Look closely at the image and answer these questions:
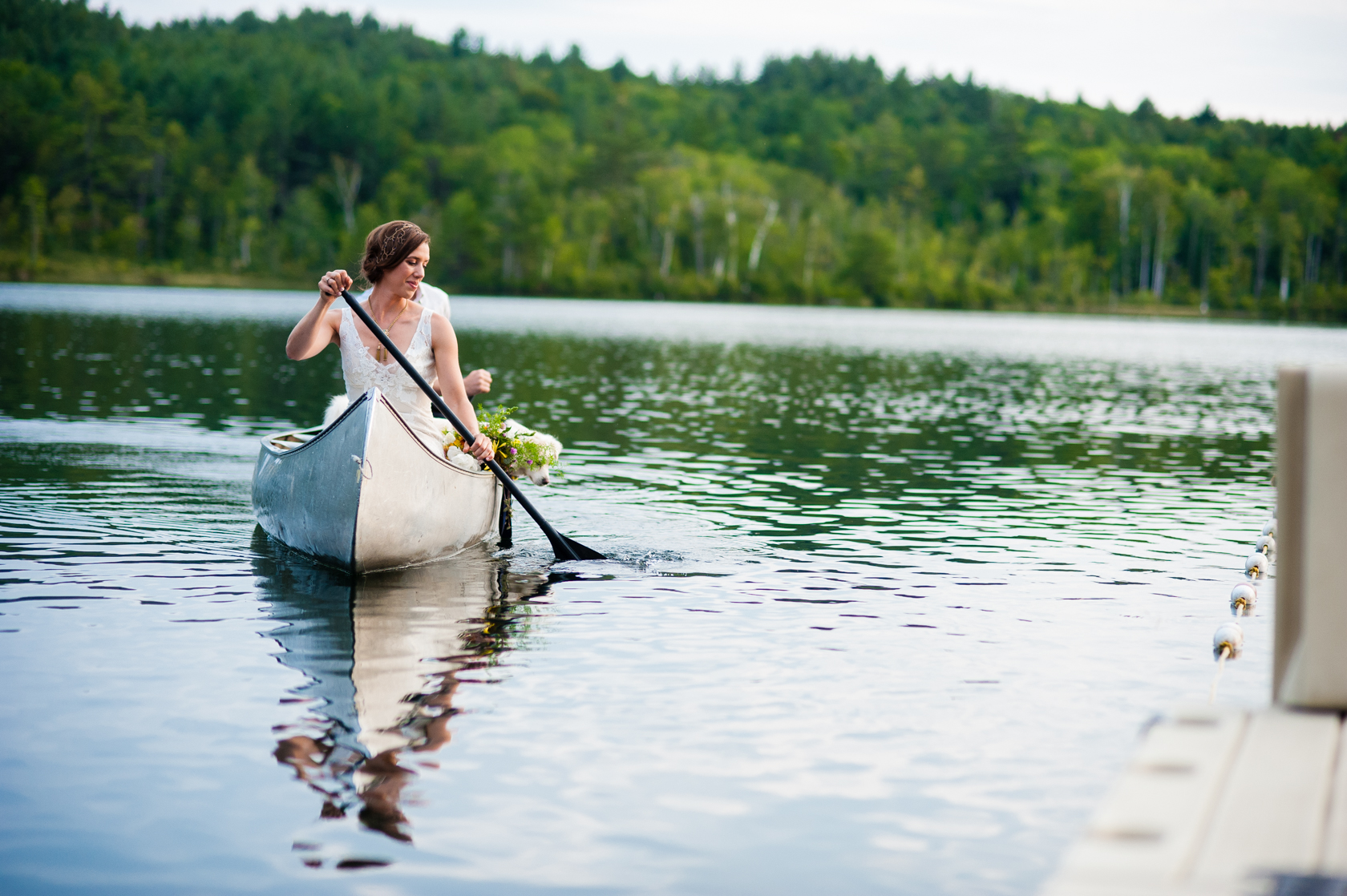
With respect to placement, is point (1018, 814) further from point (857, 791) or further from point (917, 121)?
point (917, 121)

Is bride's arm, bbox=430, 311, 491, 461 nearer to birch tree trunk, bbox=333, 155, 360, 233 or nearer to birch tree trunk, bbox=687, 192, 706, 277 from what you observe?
birch tree trunk, bbox=687, 192, 706, 277

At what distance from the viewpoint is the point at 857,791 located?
19.8 ft

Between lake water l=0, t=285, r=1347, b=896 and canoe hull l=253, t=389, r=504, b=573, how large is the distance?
0.86 feet

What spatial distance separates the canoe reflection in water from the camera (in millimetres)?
6086

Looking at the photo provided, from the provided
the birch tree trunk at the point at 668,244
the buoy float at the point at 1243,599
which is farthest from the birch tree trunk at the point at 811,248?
the buoy float at the point at 1243,599

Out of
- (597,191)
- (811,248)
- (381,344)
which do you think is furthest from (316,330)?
(597,191)

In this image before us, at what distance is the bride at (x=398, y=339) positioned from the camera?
10172 mm

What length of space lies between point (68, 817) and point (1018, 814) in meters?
3.89

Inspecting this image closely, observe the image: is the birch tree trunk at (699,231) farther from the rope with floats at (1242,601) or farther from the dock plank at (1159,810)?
the dock plank at (1159,810)

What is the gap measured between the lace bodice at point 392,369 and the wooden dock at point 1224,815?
23.5ft

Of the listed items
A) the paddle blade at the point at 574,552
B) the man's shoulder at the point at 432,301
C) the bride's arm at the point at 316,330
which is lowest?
the paddle blade at the point at 574,552

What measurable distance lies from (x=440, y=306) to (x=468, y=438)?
111 centimetres

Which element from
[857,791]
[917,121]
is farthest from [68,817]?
[917,121]

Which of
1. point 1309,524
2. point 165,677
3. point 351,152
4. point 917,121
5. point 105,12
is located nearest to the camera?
point 1309,524
